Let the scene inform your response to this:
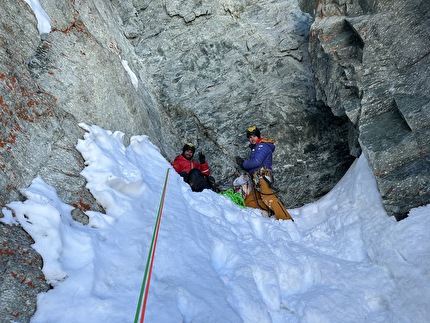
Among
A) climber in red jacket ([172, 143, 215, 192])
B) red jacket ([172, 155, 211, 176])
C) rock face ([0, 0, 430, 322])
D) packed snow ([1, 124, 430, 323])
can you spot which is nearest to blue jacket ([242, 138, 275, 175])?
climber in red jacket ([172, 143, 215, 192])

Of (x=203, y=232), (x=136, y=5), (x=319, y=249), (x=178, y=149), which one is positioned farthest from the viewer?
(x=136, y=5)

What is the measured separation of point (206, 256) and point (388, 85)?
497 cm

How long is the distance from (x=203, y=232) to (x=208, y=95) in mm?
6748

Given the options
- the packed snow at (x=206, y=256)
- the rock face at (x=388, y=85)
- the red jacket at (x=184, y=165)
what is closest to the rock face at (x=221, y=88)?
the rock face at (x=388, y=85)

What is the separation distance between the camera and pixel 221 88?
35.7ft

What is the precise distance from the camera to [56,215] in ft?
11.6

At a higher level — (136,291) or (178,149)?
(178,149)

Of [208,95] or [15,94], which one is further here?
[208,95]

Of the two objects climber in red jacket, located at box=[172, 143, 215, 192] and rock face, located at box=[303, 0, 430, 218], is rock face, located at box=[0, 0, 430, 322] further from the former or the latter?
climber in red jacket, located at box=[172, 143, 215, 192]

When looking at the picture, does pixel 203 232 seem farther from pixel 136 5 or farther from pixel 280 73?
pixel 136 5

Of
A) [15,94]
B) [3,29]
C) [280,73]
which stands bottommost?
[15,94]

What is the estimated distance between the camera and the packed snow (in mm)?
3152

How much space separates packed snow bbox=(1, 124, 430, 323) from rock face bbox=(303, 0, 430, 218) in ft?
1.77

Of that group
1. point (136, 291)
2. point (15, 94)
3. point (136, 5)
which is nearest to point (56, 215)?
point (136, 291)
